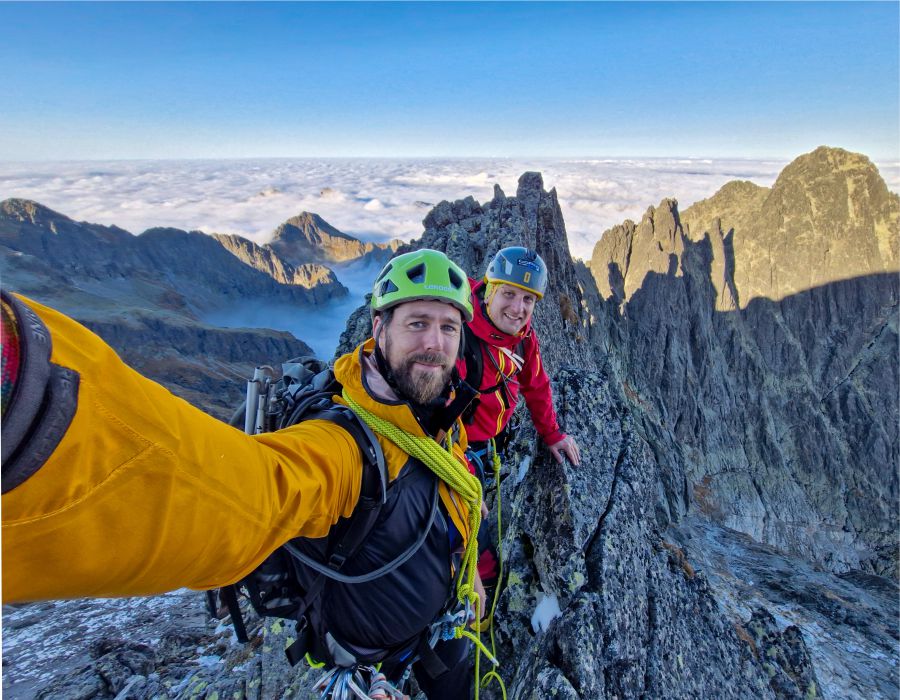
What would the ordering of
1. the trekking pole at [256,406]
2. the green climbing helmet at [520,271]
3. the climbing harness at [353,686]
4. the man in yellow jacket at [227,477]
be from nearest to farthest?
the man in yellow jacket at [227,477]
the climbing harness at [353,686]
the trekking pole at [256,406]
the green climbing helmet at [520,271]

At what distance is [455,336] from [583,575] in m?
4.17

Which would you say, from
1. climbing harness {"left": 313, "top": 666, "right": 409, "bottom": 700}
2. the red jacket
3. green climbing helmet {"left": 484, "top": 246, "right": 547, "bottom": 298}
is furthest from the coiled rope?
green climbing helmet {"left": 484, "top": 246, "right": 547, "bottom": 298}

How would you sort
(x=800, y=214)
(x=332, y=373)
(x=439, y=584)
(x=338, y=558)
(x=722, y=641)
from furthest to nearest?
1. (x=800, y=214)
2. (x=722, y=641)
3. (x=332, y=373)
4. (x=439, y=584)
5. (x=338, y=558)

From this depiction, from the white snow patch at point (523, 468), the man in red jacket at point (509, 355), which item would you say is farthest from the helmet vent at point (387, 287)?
the white snow patch at point (523, 468)

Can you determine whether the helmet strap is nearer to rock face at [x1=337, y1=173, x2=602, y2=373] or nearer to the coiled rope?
the coiled rope

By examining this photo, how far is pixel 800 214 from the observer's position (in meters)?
90.9

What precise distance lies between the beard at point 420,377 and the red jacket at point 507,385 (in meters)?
2.68

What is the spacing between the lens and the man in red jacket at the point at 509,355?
280 inches

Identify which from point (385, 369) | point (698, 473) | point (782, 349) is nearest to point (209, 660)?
point (385, 369)

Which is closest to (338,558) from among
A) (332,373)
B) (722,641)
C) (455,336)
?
(332,373)

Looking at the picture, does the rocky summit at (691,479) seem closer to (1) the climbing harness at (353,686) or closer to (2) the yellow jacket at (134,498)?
(1) the climbing harness at (353,686)

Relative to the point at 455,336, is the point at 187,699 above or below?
below

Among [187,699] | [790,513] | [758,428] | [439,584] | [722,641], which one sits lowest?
[790,513]

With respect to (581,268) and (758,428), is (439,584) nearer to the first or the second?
(581,268)
